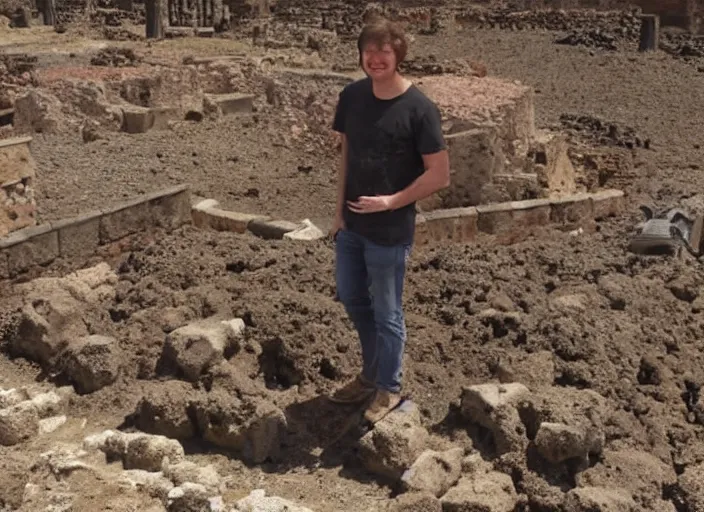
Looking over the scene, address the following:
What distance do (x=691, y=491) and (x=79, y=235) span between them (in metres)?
4.59

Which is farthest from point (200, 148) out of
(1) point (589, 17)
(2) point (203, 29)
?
(1) point (589, 17)

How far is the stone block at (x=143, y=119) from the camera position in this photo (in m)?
13.4

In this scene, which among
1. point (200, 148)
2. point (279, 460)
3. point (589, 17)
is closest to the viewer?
point (279, 460)

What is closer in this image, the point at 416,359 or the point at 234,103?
the point at 416,359

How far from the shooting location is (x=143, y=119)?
13375mm

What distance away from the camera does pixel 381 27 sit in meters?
4.16

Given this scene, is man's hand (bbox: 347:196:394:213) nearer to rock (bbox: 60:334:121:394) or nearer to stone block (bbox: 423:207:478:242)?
rock (bbox: 60:334:121:394)

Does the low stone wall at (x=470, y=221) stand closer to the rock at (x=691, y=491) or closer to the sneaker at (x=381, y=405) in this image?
the sneaker at (x=381, y=405)

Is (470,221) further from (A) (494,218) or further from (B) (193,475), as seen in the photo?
(B) (193,475)

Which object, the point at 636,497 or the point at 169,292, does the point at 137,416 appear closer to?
the point at 169,292

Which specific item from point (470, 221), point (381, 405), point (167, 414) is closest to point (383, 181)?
point (381, 405)

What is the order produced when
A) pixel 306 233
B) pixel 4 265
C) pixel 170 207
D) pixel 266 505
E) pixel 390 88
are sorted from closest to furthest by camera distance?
pixel 266 505, pixel 390 88, pixel 4 265, pixel 306 233, pixel 170 207

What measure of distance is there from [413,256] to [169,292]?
6.19 ft

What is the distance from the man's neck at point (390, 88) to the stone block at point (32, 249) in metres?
3.26
